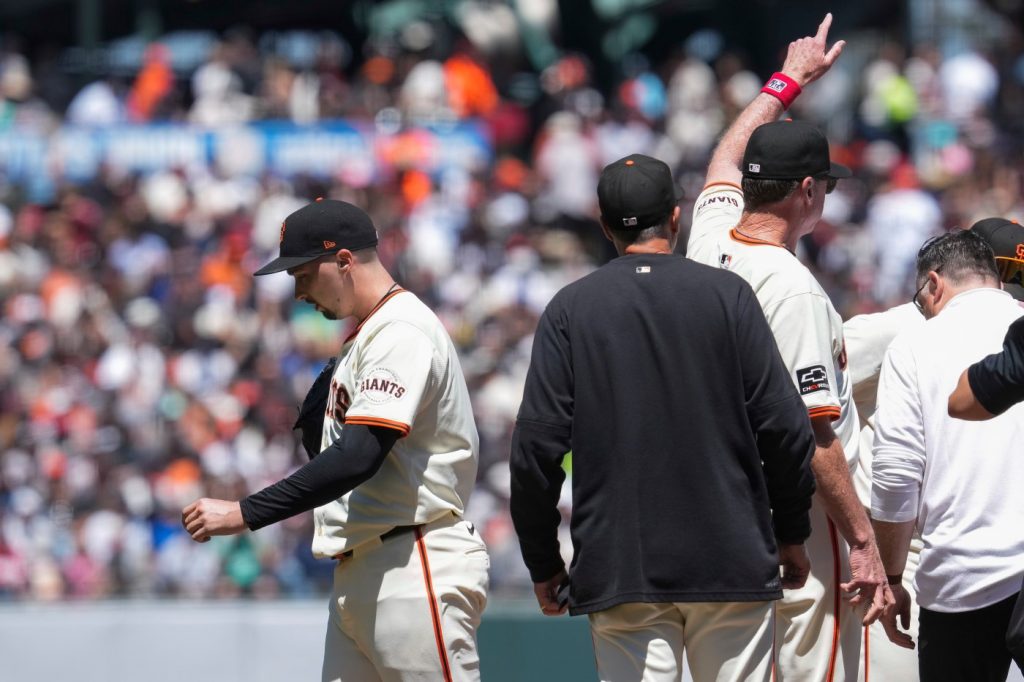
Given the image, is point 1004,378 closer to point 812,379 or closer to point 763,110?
point 812,379

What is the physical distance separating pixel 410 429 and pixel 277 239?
965 cm

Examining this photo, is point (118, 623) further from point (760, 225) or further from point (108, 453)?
point (760, 225)

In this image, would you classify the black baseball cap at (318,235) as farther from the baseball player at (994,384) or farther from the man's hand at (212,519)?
the baseball player at (994,384)

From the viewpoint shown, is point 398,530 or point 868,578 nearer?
point 868,578

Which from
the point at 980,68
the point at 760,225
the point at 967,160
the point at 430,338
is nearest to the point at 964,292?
the point at 760,225

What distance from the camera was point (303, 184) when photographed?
46.7 ft

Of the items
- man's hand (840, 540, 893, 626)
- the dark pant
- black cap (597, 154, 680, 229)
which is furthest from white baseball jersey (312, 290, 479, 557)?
the dark pant

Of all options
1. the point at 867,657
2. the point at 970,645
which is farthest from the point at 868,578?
the point at 867,657

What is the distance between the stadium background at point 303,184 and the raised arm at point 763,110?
457cm

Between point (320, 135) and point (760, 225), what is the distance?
36.2ft

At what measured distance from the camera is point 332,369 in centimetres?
429

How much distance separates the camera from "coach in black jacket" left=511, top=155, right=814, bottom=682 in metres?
3.40

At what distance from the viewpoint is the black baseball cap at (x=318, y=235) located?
13.5ft

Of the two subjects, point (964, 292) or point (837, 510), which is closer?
point (837, 510)
